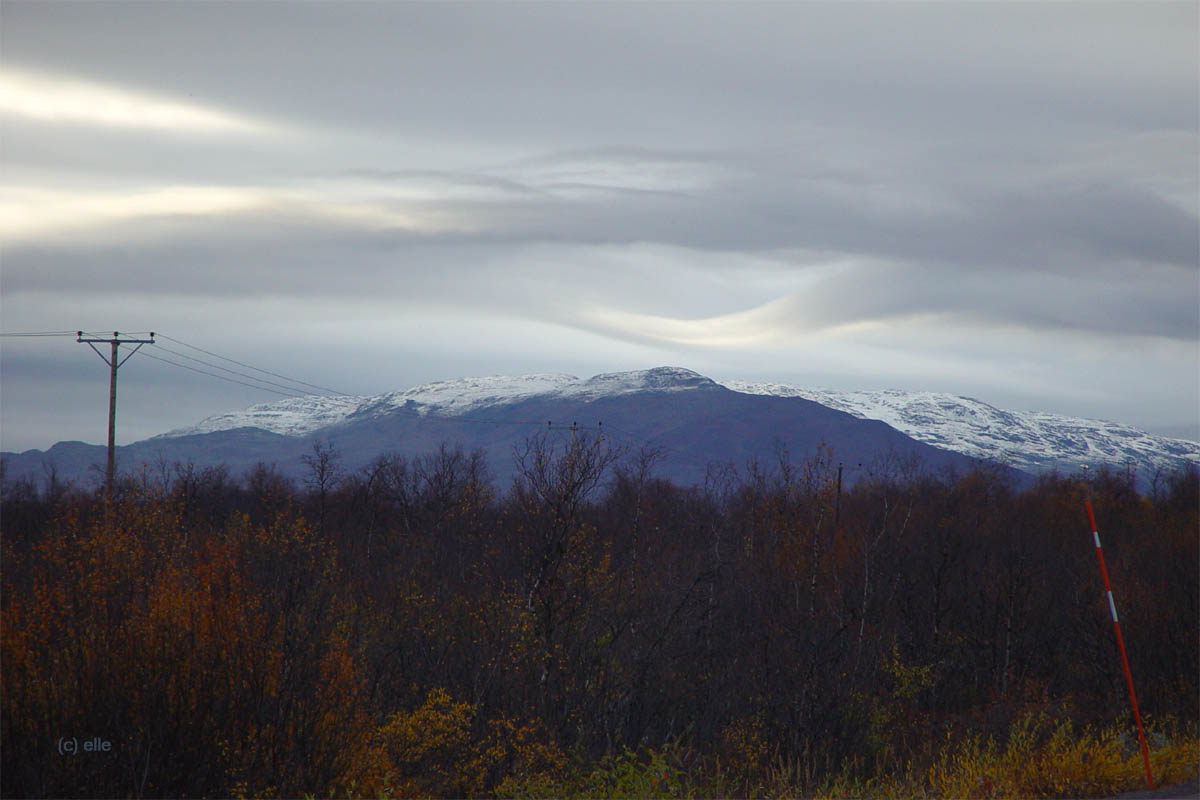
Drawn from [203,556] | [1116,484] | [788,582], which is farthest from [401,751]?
[1116,484]

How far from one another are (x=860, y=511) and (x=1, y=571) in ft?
220

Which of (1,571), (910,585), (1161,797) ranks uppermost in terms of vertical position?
(1,571)

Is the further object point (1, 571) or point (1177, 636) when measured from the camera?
point (1177, 636)

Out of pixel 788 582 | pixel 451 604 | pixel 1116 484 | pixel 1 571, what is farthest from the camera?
pixel 1116 484

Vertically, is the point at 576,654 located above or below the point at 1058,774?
below

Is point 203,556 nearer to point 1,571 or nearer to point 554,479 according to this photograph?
point 1,571

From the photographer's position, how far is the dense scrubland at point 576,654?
11484 mm

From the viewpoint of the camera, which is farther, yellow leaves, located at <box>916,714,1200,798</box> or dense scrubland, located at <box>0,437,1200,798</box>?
dense scrubland, located at <box>0,437,1200,798</box>

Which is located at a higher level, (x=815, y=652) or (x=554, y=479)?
(x=554, y=479)

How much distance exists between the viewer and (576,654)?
928 inches

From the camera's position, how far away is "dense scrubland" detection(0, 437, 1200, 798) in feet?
37.7

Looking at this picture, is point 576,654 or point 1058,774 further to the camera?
point 576,654

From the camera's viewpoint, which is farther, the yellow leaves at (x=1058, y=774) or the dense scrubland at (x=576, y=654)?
the dense scrubland at (x=576, y=654)

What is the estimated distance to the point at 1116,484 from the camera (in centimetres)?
9956
